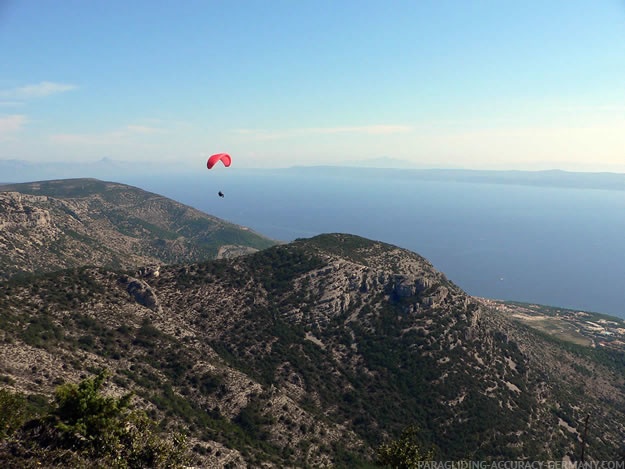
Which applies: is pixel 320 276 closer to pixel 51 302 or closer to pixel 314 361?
pixel 314 361

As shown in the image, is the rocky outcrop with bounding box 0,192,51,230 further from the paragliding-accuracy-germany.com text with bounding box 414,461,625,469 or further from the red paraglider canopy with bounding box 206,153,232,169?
the paragliding-accuracy-germany.com text with bounding box 414,461,625,469

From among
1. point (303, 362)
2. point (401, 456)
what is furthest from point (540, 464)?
point (303, 362)

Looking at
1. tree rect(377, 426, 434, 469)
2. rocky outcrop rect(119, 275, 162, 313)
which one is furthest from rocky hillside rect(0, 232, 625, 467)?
tree rect(377, 426, 434, 469)

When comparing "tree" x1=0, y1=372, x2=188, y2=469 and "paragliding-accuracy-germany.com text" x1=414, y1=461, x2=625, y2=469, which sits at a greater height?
"tree" x1=0, y1=372, x2=188, y2=469

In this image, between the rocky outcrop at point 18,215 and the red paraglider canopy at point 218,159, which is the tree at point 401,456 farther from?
the rocky outcrop at point 18,215

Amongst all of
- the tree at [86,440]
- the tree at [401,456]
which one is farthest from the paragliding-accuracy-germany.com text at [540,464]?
the tree at [86,440]
